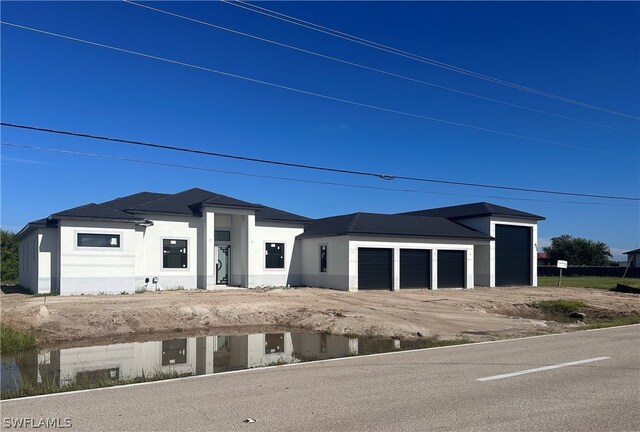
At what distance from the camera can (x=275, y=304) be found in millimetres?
21984

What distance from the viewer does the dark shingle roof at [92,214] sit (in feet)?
Result: 82.5

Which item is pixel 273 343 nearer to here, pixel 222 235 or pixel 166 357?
pixel 166 357

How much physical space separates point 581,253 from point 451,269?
56.3 meters

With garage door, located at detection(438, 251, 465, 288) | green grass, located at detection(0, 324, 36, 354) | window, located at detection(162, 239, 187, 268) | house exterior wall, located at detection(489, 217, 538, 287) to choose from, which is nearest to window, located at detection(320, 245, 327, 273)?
garage door, located at detection(438, 251, 465, 288)

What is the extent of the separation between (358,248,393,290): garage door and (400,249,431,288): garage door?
0.98m

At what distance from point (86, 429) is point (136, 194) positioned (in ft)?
97.9

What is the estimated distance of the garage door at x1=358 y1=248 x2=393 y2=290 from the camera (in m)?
31.5

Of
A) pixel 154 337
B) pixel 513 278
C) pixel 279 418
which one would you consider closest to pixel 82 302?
pixel 154 337

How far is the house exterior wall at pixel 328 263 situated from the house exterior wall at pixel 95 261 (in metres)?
10.9

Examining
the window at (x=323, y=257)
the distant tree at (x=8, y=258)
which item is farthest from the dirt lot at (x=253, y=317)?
the distant tree at (x=8, y=258)

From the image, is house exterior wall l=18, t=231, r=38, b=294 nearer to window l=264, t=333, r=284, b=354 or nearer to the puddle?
the puddle

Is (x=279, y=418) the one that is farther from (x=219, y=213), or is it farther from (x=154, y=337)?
(x=219, y=213)

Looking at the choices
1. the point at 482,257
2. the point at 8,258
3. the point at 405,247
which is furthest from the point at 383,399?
the point at 8,258

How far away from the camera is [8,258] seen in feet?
152
